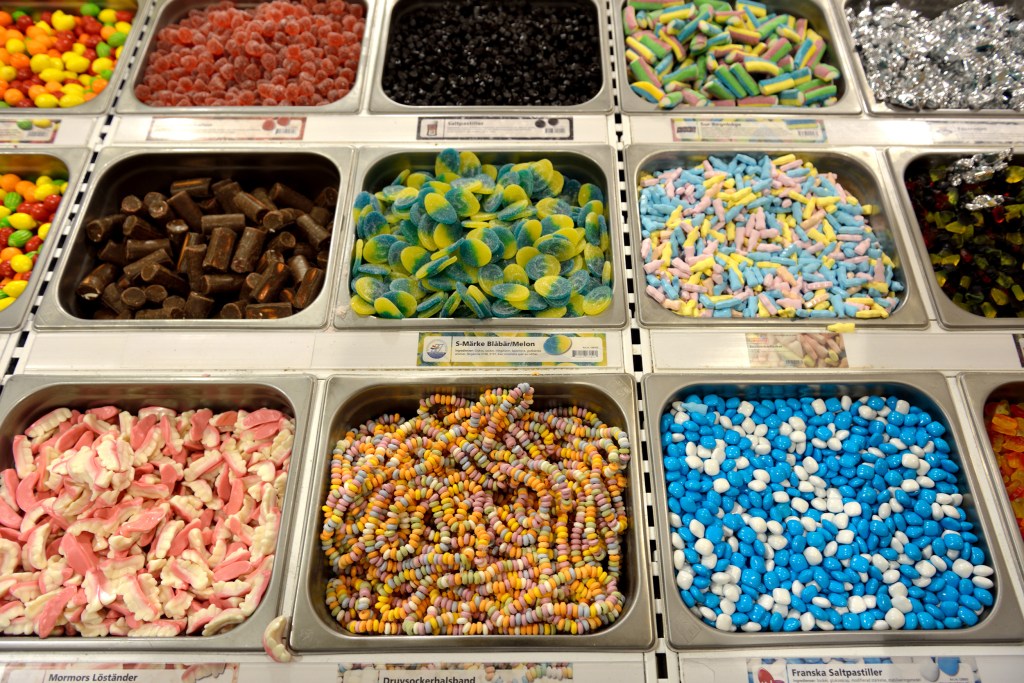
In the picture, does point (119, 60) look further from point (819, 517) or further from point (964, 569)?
point (964, 569)

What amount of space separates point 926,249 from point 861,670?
4.16 feet

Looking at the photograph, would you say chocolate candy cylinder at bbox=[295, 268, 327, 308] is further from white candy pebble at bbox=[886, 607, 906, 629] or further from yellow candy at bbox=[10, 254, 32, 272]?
white candy pebble at bbox=[886, 607, 906, 629]

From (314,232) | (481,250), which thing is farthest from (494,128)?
(314,232)

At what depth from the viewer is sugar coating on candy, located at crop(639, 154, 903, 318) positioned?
1828mm

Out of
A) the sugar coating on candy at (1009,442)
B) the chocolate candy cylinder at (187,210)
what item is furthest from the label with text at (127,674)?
the sugar coating on candy at (1009,442)

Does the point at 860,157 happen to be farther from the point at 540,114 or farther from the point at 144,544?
the point at 144,544

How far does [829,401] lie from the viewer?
1750 mm

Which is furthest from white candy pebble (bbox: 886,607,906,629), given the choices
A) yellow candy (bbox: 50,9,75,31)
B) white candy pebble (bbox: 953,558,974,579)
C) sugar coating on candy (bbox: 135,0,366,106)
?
yellow candy (bbox: 50,9,75,31)

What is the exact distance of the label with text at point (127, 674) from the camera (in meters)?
1.37

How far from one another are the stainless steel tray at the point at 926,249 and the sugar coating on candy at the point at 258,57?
1937 millimetres

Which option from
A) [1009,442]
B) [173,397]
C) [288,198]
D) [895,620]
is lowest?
[895,620]

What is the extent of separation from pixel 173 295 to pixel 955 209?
8.18 ft

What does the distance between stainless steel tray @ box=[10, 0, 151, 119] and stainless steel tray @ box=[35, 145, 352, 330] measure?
0.23 meters

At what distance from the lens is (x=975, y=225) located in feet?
6.47
